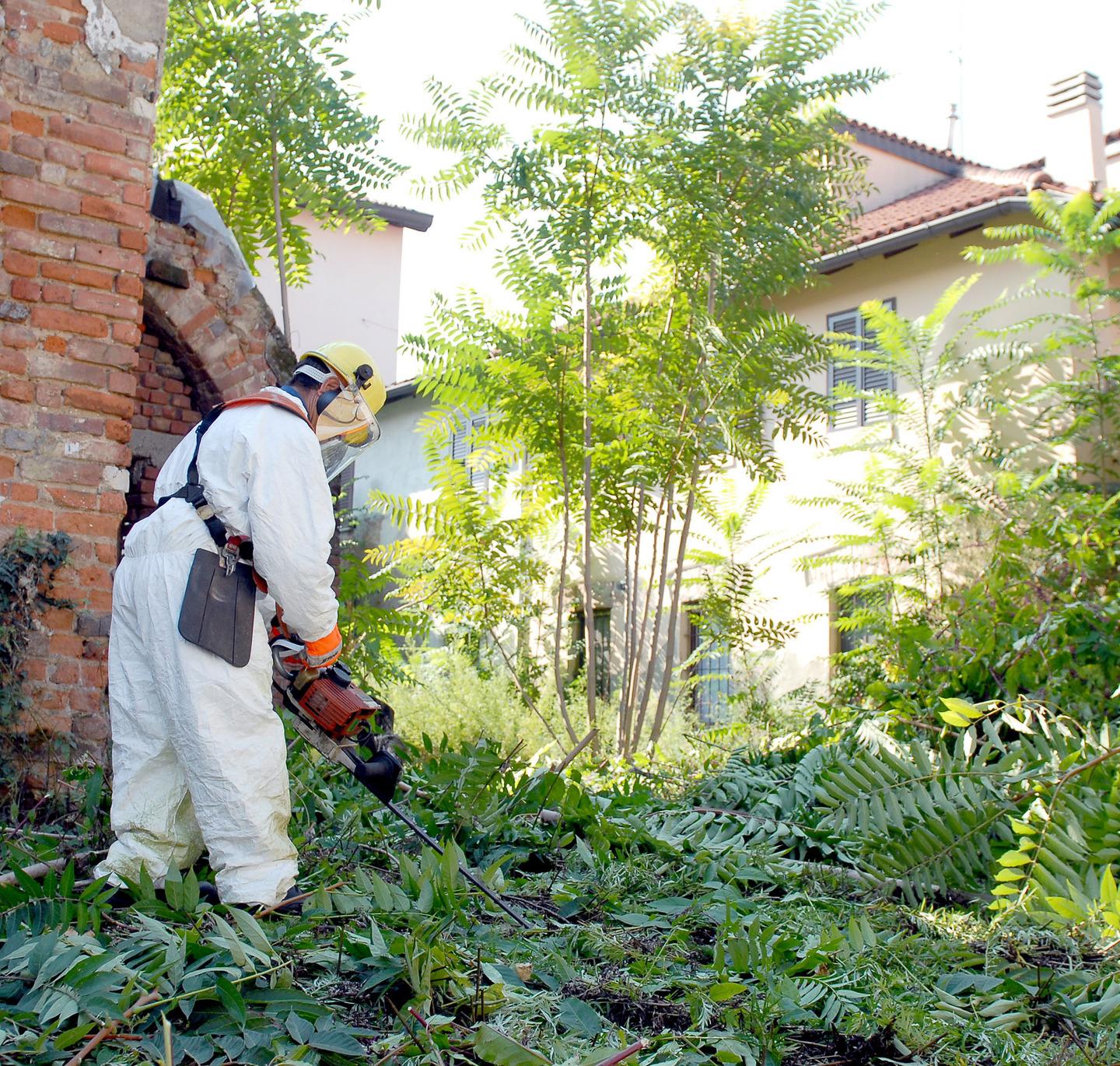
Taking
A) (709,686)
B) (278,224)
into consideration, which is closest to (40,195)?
(278,224)

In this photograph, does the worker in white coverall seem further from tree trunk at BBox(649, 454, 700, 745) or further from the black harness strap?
tree trunk at BBox(649, 454, 700, 745)

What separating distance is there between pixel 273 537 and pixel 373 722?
82 cm

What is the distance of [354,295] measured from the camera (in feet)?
70.7

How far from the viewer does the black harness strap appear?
3537 millimetres

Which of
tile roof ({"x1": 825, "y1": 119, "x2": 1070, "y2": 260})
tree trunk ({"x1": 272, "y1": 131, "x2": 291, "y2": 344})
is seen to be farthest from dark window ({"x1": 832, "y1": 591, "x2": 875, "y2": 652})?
tree trunk ({"x1": 272, "y1": 131, "x2": 291, "y2": 344})

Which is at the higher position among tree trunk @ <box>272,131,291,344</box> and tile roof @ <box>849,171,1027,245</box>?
tile roof @ <box>849,171,1027,245</box>

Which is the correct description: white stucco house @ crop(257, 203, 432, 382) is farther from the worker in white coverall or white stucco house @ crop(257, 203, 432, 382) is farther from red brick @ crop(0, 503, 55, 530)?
the worker in white coverall

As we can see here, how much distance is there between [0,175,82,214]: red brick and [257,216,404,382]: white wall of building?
15.9 metres

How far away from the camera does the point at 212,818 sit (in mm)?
3332

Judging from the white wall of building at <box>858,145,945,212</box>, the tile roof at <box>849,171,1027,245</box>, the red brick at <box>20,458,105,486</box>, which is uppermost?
the white wall of building at <box>858,145,945,212</box>

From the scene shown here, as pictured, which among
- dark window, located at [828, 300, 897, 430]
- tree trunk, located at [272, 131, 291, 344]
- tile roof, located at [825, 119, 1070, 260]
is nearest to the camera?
tree trunk, located at [272, 131, 291, 344]

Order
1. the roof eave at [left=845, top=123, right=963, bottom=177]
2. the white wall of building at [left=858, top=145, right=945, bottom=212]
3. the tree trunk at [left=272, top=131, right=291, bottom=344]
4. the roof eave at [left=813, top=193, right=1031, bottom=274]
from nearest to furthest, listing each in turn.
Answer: the tree trunk at [left=272, top=131, right=291, bottom=344], the roof eave at [left=813, top=193, right=1031, bottom=274], the roof eave at [left=845, top=123, right=963, bottom=177], the white wall of building at [left=858, top=145, right=945, bottom=212]

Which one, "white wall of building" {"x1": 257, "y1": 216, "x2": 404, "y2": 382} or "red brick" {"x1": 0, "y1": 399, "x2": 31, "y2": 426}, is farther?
"white wall of building" {"x1": 257, "y1": 216, "x2": 404, "y2": 382}

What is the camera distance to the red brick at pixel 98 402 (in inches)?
197
